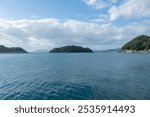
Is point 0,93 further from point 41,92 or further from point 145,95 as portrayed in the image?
point 145,95

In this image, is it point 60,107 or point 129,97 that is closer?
point 60,107

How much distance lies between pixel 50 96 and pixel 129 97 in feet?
46.8

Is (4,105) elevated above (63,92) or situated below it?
above

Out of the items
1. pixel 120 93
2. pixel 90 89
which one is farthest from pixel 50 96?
pixel 120 93

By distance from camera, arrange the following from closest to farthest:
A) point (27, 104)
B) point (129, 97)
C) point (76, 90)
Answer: point (27, 104), point (129, 97), point (76, 90)

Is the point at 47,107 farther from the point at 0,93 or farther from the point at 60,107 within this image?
the point at 0,93

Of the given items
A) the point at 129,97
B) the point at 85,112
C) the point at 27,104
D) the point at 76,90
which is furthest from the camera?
the point at 76,90

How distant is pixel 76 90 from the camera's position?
34406 millimetres

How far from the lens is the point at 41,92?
109 ft

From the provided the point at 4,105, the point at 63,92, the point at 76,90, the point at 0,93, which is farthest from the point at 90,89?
the point at 4,105

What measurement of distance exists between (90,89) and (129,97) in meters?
8.66

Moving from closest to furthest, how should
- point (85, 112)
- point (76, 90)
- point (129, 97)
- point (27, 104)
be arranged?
point (85, 112), point (27, 104), point (129, 97), point (76, 90)

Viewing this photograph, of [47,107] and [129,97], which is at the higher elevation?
[47,107]

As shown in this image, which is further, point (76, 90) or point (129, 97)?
point (76, 90)
